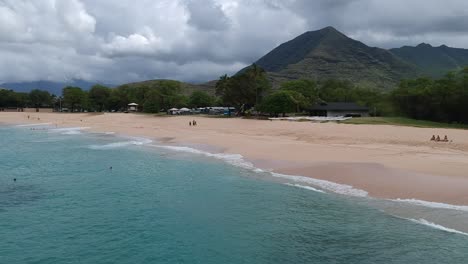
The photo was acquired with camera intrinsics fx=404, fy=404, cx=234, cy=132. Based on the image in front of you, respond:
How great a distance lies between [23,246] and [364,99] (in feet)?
330

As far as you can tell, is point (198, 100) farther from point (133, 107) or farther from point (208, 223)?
point (208, 223)

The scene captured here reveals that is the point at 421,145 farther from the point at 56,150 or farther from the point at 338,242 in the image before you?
the point at 56,150

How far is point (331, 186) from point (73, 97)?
465 ft

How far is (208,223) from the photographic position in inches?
604

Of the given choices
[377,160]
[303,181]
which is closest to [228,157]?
[303,181]

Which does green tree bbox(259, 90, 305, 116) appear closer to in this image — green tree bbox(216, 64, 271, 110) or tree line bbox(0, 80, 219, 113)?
green tree bbox(216, 64, 271, 110)

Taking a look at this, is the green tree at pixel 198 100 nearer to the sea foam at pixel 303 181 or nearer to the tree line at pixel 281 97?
the tree line at pixel 281 97

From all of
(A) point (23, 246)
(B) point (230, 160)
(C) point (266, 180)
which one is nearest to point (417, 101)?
(B) point (230, 160)

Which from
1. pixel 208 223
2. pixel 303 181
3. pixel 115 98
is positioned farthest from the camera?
pixel 115 98

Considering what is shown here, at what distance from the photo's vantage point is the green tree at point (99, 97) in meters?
147

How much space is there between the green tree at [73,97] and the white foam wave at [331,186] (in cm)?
13637

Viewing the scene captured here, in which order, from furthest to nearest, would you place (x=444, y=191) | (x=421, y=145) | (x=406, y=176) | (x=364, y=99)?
1. (x=364, y=99)
2. (x=421, y=145)
3. (x=406, y=176)
4. (x=444, y=191)

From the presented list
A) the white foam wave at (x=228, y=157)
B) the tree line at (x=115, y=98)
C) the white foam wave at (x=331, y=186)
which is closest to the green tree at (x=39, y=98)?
the tree line at (x=115, y=98)

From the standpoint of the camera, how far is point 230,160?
32125 millimetres
